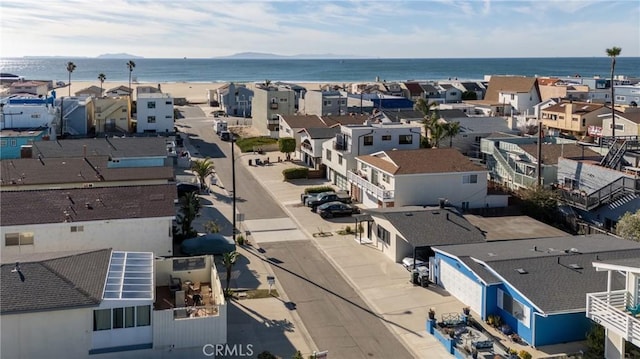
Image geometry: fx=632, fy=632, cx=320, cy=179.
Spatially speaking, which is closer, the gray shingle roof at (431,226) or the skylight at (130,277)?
the skylight at (130,277)

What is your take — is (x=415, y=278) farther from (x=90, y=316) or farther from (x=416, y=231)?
(x=90, y=316)

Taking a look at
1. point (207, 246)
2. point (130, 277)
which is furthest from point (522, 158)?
point (130, 277)

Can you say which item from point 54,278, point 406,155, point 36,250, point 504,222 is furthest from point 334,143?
point 54,278

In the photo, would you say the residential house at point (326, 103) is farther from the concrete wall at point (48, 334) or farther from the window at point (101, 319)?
the concrete wall at point (48, 334)

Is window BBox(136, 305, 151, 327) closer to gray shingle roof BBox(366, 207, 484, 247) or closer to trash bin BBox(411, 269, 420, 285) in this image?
trash bin BBox(411, 269, 420, 285)

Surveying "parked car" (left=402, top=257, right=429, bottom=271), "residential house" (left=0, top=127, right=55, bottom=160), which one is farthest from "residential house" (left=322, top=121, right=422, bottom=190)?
"residential house" (left=0, top=127, right=55, bottom=160)

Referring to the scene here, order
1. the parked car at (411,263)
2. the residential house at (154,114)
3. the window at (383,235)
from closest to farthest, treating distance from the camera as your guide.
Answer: the parked car at (411,263) < the window at (383,235) < the residential house at (154,114)

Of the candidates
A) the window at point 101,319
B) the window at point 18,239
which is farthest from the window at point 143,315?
the window at point 18,239

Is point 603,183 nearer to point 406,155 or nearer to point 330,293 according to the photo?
point 406,155

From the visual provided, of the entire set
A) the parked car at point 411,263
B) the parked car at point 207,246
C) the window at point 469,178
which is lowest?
the parked car at point 411,263
